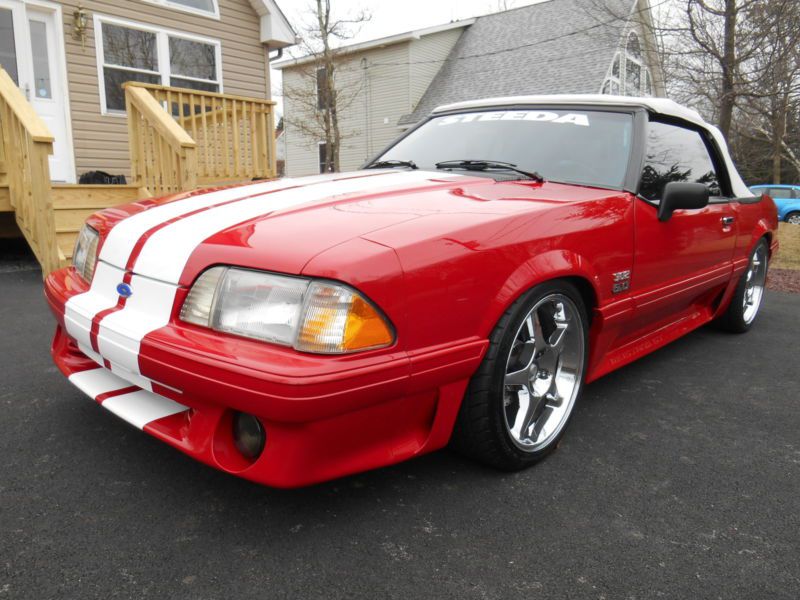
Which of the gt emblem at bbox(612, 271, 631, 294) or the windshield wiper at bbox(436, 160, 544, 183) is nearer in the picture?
the gt emblem at bbox(612, 271, 631, 294)

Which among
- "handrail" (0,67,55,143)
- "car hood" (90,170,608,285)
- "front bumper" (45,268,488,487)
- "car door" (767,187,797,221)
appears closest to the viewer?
"front bumper" (45,268,488,487)

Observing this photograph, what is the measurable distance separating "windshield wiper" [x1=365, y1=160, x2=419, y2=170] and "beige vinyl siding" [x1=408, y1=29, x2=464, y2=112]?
18384 mm

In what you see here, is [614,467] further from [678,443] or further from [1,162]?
[1,162]

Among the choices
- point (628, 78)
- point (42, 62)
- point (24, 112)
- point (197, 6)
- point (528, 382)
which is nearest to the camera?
point (528, 382)

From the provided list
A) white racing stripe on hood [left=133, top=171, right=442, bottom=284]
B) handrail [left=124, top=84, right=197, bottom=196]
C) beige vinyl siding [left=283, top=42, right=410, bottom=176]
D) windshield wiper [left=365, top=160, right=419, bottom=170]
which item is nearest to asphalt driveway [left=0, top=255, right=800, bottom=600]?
white racing stripe on hood [left=133, top=171, right=442, bottom=284]

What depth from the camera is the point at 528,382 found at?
222cm

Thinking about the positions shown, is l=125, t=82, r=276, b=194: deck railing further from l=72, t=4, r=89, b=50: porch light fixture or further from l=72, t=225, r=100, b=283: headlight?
l=72, t=225, r=100, b=283: headlight

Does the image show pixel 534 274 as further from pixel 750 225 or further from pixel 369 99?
pixel 369 99

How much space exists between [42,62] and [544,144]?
7.65 meters

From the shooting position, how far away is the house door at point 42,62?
295 inches

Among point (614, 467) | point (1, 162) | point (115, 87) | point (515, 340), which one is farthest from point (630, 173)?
point (115, 87)

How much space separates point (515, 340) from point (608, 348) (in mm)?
778

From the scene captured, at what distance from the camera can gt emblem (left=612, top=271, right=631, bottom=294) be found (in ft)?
8.11

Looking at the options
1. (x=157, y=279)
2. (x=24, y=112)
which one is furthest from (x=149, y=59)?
(x=157, y=279)
